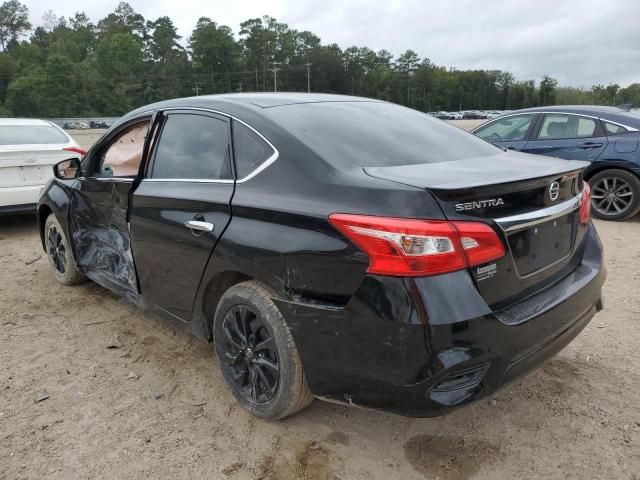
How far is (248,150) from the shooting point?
272 cm

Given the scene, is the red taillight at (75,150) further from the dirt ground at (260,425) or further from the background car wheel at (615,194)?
the background car wheel at (615,194)

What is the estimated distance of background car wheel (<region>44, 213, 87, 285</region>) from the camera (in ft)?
15.1

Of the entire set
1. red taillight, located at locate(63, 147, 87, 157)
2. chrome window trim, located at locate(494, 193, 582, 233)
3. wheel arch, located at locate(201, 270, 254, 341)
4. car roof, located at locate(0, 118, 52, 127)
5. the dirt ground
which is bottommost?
the dirt ground

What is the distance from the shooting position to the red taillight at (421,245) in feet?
6.59

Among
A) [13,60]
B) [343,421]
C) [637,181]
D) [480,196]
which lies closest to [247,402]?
[343,421]

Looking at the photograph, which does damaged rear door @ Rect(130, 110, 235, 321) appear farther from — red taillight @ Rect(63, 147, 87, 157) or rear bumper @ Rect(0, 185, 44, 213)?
red taillight @ Rect(63, 147, 87, 157)

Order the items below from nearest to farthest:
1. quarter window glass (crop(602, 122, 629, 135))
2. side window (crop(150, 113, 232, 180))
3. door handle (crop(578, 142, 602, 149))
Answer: side window (crop(150, 113, 232, 180)) → quarter window glass (crop(602, 122, 629, 135)) → door handle (crop(578, 142, 602, 149))

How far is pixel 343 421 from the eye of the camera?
2.79 meters

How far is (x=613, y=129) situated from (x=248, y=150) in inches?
245

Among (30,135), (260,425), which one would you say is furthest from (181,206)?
(30,135)

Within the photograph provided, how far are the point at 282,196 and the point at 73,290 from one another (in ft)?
10.5

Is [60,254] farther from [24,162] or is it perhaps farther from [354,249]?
[354,249]

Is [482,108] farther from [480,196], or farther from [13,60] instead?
[480,196]

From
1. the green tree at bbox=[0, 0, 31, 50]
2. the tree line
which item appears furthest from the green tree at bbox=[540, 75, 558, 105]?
the green tree at bbox=[0, 0, 31, 50]
